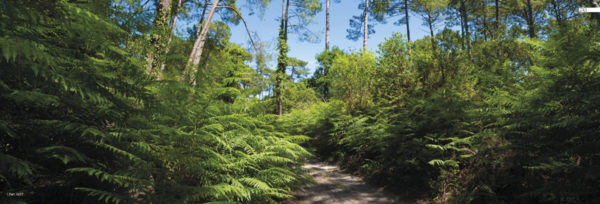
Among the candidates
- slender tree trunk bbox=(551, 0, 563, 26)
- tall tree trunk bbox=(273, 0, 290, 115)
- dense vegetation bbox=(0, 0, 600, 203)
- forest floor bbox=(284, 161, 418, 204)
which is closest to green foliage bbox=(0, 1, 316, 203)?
dense vegetation bbox=(0, 0, 600, 203)

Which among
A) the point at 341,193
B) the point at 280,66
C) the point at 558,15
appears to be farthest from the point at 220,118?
the point at 558,15

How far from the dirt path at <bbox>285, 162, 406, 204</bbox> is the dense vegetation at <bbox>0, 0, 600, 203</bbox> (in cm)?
45

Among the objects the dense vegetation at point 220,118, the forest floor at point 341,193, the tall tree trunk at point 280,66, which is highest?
the tall tree trunk at point 280,66

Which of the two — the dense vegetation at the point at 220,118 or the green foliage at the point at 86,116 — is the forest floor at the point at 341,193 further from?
the green foliage at the point at 86,116

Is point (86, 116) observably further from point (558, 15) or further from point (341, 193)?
point (558, 15)

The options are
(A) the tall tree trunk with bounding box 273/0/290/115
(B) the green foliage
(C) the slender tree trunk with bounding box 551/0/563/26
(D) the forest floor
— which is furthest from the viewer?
(A) the tall tree trunk with bounding box 273/0/290/115

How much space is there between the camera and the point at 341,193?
5609mm

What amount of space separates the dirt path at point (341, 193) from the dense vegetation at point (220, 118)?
45cm

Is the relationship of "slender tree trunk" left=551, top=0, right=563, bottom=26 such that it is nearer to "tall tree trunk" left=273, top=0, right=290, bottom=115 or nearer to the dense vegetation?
the dense vegetation

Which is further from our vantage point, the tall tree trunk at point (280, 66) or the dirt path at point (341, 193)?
the tall tree trunk at point (280, 66)

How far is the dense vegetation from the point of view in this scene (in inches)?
71.8

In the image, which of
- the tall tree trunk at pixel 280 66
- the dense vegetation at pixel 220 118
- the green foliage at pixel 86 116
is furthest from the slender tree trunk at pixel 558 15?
the tall tree trunk at pixel 280 66

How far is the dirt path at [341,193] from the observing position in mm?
5125

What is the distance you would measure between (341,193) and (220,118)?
3.69 metres
